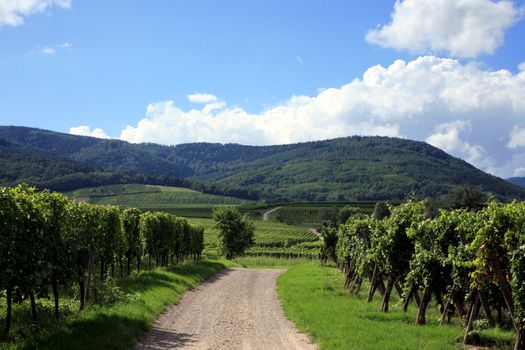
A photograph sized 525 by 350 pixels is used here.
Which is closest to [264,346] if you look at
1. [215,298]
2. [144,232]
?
[215,298]

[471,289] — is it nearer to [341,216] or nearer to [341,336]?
[341,336]

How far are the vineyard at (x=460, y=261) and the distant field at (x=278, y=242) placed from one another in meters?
63.9

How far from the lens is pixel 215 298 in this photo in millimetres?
25484

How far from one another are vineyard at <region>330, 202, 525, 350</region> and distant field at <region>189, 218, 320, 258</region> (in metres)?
63.9

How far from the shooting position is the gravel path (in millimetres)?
14156

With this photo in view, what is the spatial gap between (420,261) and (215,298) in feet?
40.6

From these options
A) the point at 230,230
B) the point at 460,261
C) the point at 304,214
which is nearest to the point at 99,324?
the point at 460,261

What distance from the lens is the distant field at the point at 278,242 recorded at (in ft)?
308

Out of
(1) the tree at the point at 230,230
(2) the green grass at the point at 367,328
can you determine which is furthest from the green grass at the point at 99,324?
(1) the tree at the point at 230,230

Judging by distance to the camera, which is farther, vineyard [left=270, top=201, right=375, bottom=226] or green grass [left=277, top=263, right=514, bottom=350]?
vineyard [left=270, top=201, right=375, bottom=226]

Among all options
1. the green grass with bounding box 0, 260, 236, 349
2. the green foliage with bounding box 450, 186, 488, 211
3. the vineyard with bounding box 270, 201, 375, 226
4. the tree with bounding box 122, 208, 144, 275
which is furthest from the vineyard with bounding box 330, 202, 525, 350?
the vineyard with bounding box 270, 201, 375, 226

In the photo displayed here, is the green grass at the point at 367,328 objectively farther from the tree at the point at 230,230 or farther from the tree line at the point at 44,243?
the tree at the point at 230,230

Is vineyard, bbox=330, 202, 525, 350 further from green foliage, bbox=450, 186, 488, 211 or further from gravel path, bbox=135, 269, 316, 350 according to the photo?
green foliage, bbox=450, 186, 488, 211

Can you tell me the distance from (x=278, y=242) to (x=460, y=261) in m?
95.5
